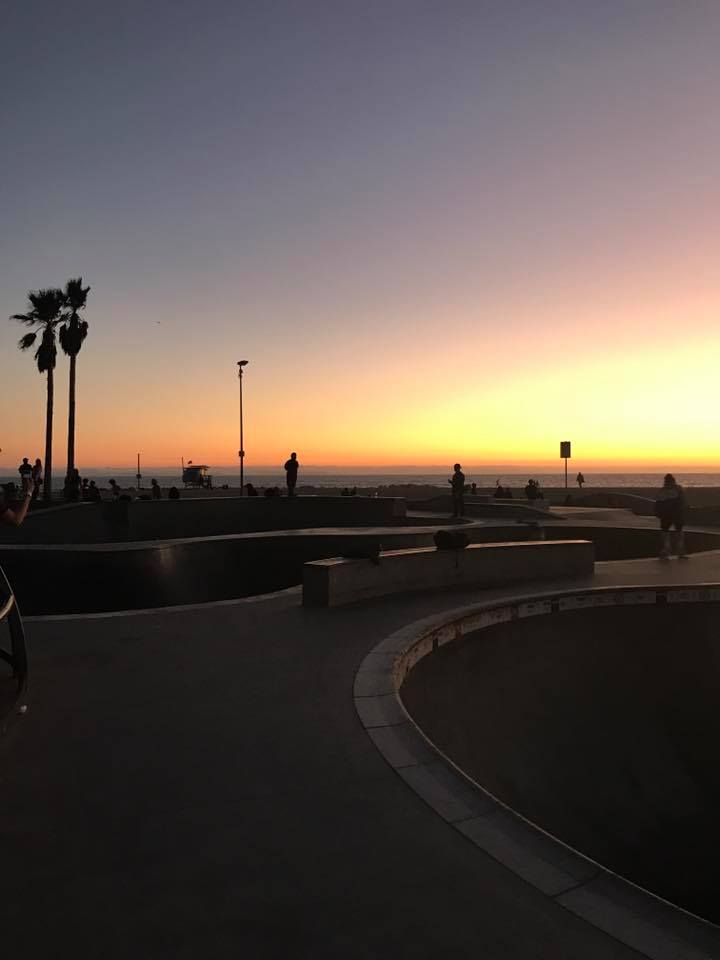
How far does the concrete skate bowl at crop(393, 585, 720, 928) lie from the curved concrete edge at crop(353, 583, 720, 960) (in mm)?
486

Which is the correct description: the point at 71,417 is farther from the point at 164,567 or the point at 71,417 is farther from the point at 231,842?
the point at 231,842

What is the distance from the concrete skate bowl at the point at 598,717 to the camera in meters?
7.31

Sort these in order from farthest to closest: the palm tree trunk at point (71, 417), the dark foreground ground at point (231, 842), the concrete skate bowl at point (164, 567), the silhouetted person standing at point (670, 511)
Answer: the palm tree trunk at point (71, 417)
the silhouetted person standing at point (670, 511)
the concrete skate bowl at point (164, 567)
the dark foreground ground at point (231, 842)

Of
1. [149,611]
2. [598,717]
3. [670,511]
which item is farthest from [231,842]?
[670,511]

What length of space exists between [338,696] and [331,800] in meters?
1.96

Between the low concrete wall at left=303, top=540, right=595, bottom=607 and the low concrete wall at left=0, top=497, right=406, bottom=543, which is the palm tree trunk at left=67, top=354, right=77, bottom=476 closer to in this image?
the low concrete wall at left=0, top=497, right=406, bottom=543

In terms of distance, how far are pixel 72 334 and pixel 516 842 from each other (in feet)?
136

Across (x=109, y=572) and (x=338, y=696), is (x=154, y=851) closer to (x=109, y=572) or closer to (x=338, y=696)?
(x=338, y=696)

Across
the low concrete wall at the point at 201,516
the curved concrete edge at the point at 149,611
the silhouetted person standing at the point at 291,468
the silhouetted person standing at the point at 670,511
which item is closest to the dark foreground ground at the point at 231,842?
the curved concrete edge at the point at 149,611

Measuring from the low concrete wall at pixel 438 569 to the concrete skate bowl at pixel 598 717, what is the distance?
2.06 metres

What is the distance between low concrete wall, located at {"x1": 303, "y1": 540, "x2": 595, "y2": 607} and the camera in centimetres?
1021

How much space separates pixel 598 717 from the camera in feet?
31.0

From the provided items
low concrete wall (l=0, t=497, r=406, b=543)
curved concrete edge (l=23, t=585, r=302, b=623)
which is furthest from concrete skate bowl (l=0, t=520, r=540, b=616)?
low concrete wall (l=0, t=497, r=406, b=543)

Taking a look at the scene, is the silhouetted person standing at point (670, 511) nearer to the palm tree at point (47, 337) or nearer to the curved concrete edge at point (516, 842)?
the curved concrete edge at point (516, 842)
